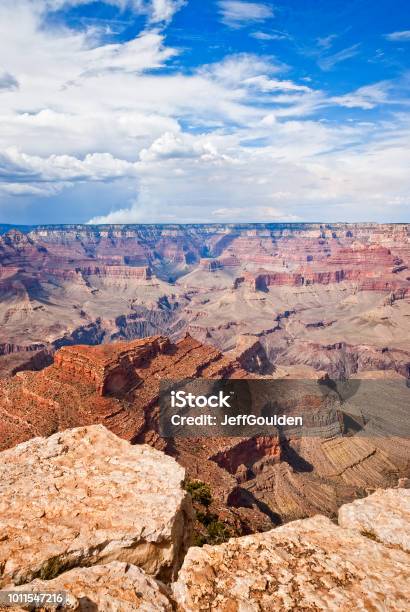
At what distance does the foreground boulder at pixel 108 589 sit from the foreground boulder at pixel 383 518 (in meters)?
4.99

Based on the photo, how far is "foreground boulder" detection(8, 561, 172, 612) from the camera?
596cm

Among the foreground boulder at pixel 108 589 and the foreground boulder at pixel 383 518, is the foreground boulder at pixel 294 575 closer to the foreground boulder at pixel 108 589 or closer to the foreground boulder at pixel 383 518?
the foreground boulder at pixel 108 589

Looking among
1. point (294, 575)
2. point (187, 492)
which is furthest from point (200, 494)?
point (294, 575)

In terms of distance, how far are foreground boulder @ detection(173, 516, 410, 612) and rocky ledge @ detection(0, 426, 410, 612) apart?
0.06 ft

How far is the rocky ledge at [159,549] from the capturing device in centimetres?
657

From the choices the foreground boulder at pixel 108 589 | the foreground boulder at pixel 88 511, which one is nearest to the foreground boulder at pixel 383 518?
the foreground boulder at pixel 88 511

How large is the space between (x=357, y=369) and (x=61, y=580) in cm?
14023

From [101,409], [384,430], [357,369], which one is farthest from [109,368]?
[357,369]

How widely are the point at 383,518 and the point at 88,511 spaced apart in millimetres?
A: 6786

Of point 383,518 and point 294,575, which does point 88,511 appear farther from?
point 383,518

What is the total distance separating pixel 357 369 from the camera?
13538cm

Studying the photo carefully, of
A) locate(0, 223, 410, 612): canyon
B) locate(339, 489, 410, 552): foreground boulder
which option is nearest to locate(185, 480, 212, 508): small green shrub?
locate(0, 223, 410, 612): canyon

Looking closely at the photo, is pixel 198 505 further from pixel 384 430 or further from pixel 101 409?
pixel 384 430

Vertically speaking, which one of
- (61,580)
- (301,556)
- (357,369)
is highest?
(61,580)
